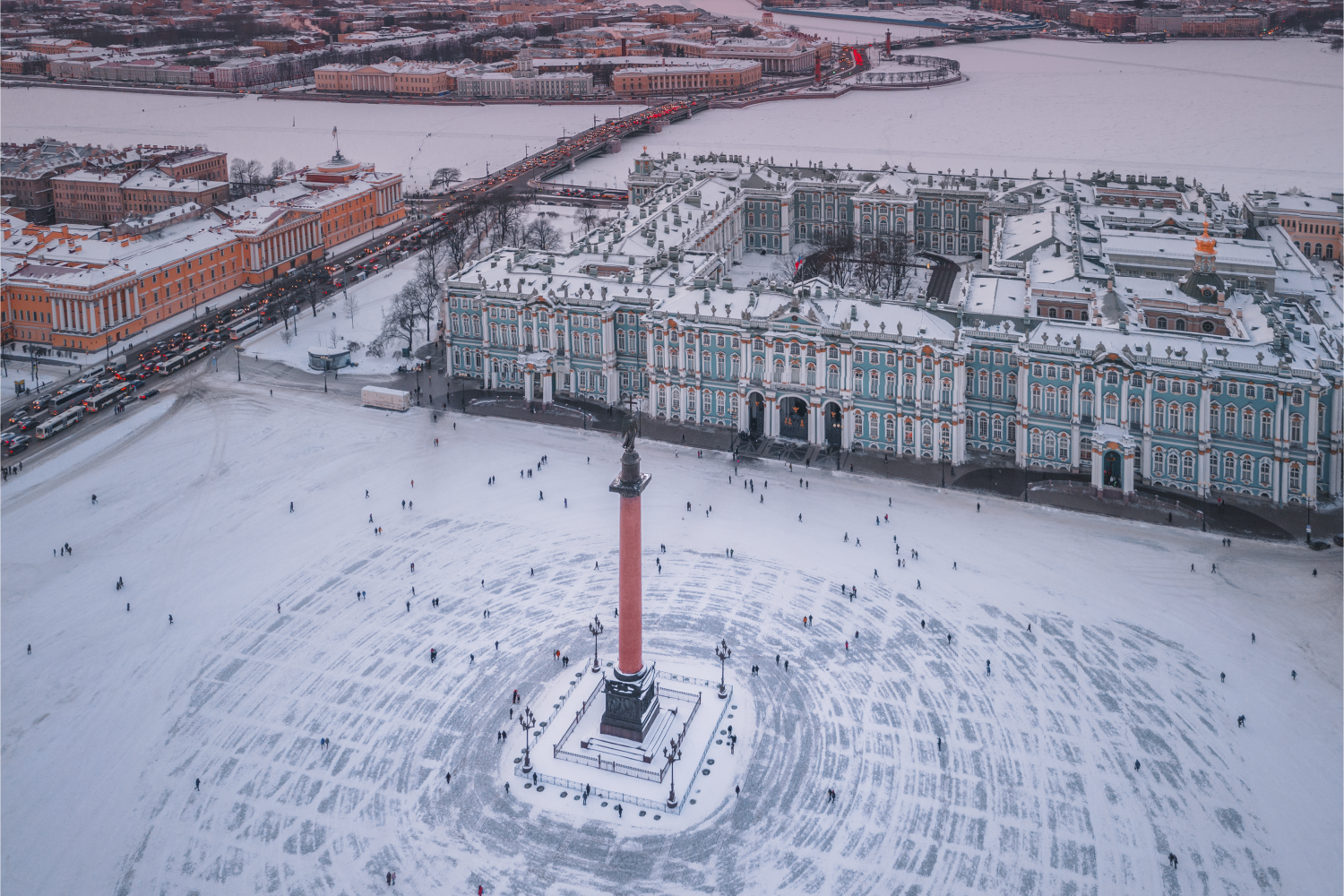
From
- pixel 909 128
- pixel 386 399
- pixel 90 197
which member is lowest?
pixel 386 399

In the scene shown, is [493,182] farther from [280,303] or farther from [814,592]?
[814,592]

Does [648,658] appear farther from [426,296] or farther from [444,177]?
[444,177]

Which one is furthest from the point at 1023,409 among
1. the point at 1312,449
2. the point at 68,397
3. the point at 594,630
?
the point at 68,397

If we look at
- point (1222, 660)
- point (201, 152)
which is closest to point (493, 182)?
point (201, 152)

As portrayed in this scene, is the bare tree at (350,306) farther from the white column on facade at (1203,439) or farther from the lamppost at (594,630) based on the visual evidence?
the white column on facade at (1203,439)

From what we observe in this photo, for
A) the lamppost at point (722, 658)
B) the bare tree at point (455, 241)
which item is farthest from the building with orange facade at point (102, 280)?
the lamppost at point (722, 658)

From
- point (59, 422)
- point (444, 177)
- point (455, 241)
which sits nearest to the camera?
point (59, 422)

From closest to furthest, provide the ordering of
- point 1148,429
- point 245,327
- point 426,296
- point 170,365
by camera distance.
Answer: point 1148,429 < point 170,365 < point 245,327 < point 426,296
